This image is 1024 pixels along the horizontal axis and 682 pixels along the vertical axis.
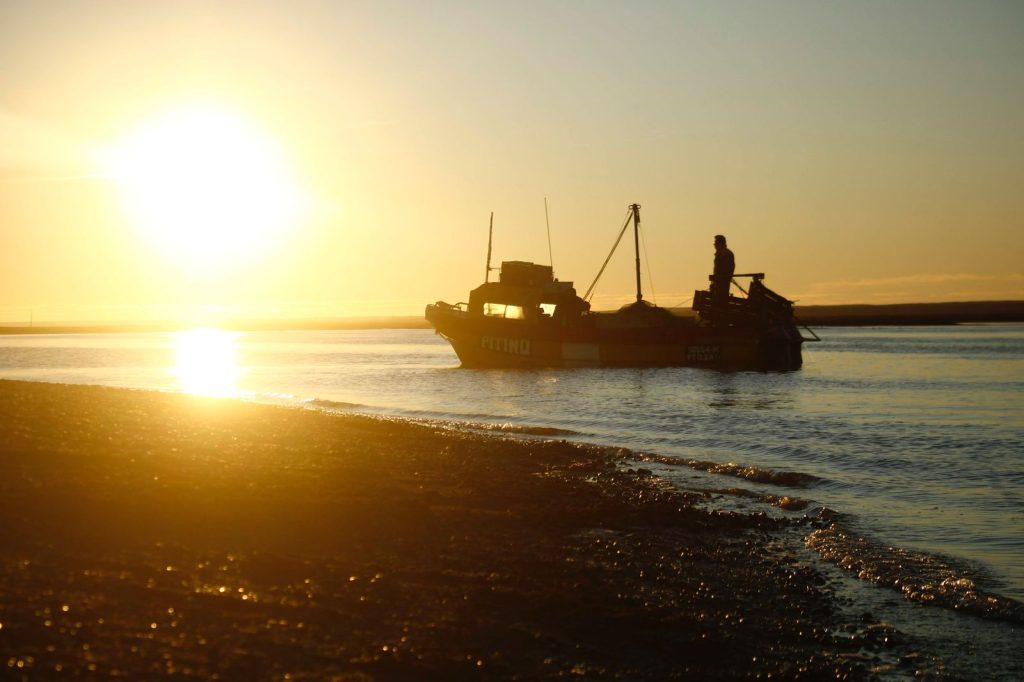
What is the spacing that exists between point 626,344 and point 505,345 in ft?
21.4

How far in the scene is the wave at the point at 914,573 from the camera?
780cm

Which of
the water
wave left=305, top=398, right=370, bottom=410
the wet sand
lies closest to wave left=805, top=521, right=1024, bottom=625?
the water

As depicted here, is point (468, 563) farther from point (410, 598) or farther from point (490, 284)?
point (490, 284)

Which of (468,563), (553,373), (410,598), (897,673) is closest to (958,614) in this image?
(897,673)

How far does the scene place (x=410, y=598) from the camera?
6.48 metres

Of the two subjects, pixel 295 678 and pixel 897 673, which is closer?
pixel 295 678

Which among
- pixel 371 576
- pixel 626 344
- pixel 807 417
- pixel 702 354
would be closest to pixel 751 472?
pixel 371 576

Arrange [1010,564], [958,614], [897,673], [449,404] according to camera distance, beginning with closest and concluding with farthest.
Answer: [897,673], [958,614], [1010,564], [449,404]

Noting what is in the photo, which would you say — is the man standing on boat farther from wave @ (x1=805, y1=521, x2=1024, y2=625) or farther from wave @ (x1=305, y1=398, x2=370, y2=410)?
wave @ (x1=805, y1=521, x2=1024, y2=625)

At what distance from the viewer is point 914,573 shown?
8.88m

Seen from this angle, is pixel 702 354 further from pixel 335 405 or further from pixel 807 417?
pixel 335 405

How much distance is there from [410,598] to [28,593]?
2458 mm

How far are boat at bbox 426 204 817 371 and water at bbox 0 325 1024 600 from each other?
110 cm

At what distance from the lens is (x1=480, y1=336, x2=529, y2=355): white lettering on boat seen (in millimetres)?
47844
